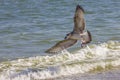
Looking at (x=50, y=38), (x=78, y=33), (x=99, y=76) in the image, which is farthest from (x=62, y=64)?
(x=50, y=38)

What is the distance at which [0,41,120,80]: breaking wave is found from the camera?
23.8ft

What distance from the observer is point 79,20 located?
20.5 feet

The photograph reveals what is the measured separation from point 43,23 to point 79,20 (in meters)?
6.14

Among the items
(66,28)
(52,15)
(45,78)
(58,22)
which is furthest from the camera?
(52,15)

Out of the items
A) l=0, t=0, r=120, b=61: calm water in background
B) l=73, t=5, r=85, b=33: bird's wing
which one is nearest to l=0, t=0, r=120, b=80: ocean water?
l=0, t=0, r=120, b=61: calm water in background

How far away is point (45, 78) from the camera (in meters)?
7.07

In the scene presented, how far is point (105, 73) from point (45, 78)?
102 cm

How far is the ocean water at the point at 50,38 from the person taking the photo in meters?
7.55

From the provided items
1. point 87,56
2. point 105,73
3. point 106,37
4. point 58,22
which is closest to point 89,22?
point 58,22

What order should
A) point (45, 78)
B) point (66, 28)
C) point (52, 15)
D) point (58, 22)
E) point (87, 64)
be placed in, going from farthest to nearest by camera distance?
point (52, 15) → point (58, 22) → point (66, 28) → point (87, 64) → point (45, 78)

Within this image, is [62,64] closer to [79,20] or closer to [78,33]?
[78,33]

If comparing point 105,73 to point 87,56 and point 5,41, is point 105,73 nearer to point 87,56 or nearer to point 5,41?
point 87,56

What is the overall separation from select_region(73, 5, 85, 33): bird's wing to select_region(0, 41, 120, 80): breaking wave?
1.14 meters

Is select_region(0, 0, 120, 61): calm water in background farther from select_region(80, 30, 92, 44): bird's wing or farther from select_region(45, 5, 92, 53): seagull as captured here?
select_region(80, 30, 92, 44): bird's wing
